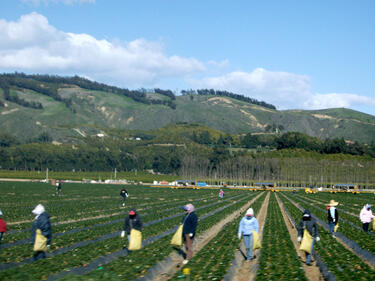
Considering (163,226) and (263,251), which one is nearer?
(263,251)

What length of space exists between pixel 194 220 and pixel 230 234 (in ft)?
38.9

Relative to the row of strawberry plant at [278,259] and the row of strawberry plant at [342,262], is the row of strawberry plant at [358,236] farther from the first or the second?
the row of strawberry plant at [278,259]

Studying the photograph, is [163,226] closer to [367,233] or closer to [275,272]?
[367,233]

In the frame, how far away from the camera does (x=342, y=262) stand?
22.3m

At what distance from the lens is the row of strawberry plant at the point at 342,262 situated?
63.2 ft

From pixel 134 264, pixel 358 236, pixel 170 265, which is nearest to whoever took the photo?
pixel 134 264

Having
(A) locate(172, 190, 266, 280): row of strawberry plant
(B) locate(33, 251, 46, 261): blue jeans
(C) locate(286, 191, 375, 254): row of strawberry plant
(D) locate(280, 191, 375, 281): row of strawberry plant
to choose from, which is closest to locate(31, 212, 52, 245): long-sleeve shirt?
(B) locate(33, 251, 46, 261): blue jeans

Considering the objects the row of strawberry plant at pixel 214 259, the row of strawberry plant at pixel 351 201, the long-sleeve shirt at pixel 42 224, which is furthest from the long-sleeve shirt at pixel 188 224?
the row of strawberry plant at pixel 351 201

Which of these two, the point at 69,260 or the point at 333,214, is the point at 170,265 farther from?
the point at 333,214

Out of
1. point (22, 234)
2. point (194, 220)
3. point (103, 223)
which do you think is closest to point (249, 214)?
point (194, 220)

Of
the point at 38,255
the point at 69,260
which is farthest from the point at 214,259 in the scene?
the point at 38,255

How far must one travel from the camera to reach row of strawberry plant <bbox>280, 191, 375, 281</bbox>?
1927 cm

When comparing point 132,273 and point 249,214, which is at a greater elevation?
point 249,214

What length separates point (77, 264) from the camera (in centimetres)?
2094
